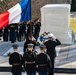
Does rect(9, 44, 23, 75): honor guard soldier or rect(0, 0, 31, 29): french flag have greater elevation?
rect(0, 0, 31, 29): french flag

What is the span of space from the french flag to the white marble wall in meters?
5.99

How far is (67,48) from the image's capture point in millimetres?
15812

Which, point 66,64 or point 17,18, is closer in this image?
point 17,18

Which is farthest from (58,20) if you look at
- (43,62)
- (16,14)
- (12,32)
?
(43,62)

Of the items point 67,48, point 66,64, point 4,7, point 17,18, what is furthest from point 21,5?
point 4,7

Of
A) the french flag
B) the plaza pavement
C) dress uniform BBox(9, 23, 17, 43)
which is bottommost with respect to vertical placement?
the plaza pavement

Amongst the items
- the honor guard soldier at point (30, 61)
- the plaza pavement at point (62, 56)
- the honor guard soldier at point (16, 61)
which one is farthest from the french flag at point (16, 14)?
the plaza pavement at point (62, 56)

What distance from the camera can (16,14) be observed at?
10406 mm

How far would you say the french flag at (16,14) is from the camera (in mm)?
9852

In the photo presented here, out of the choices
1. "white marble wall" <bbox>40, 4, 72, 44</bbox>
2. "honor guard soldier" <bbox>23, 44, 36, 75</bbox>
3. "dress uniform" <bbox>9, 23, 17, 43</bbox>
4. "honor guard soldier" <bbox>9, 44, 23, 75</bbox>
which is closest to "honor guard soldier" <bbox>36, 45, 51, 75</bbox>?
"honor guard soldier" <bbox>23, 44, 36, 75</bbox>

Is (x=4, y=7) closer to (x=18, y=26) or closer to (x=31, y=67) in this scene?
(x=18, y=26)

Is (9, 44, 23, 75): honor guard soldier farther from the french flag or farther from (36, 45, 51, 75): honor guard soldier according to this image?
the french flag

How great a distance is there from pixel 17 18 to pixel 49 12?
6897 mm

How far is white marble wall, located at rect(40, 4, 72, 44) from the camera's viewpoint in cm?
1705
